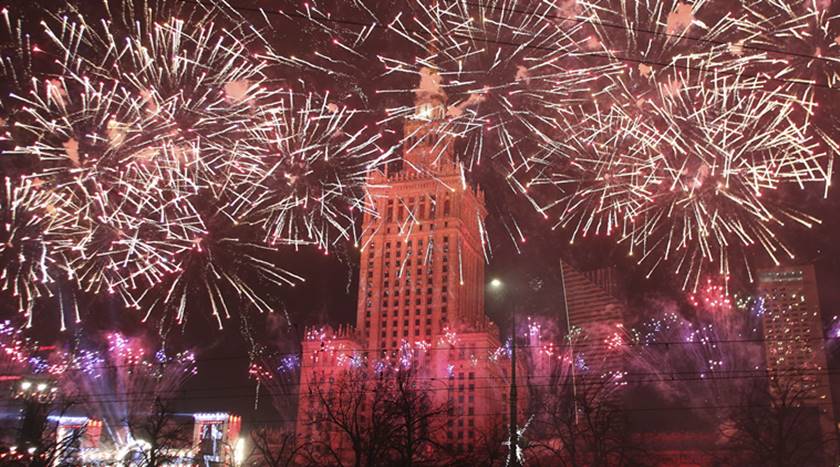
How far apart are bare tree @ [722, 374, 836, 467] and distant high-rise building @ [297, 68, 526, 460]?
32.2 meters

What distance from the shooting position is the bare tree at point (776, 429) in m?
34.9

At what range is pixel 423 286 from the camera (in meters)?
87.6

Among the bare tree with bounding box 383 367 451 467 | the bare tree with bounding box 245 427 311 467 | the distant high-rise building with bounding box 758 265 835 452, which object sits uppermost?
the distant high-rise building with bounding box 758 265 835 452

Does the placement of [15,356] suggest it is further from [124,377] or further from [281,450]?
[281,450]

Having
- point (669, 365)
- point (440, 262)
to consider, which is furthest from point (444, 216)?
point (669, 365)

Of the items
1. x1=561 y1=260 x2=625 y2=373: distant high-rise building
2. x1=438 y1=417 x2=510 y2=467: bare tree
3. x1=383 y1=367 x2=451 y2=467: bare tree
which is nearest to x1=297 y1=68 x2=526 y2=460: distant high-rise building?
x1=561 y1=260 x2=625 y2=373: distant high-rise building

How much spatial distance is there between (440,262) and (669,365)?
141 feet

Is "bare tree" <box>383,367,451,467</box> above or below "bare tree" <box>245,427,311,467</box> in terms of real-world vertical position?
above

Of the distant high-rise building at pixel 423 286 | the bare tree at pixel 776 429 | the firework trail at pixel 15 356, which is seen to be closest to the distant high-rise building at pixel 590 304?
the distant high-rise building at pixel 423 286

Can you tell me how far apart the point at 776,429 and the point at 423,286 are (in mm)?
47853

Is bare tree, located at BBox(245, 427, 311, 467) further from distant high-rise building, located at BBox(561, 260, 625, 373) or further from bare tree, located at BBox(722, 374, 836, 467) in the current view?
distant high-rise building, located at BBox(561, 260, 625, 373)

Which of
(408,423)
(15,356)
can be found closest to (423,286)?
(15,356)

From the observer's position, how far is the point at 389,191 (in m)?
87.5

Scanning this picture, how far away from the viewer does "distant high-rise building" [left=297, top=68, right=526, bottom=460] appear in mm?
81525
